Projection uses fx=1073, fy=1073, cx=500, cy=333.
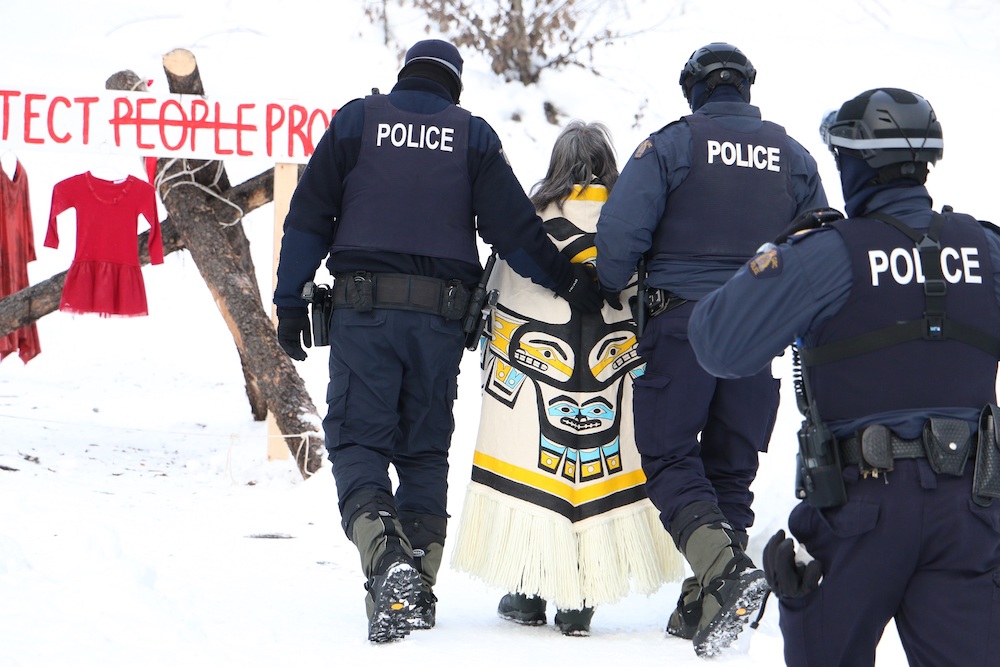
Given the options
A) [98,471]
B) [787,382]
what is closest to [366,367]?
[98,471]

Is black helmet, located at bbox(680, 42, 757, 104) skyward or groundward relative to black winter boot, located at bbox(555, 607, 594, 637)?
skyward

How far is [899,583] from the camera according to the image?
1.82 meters

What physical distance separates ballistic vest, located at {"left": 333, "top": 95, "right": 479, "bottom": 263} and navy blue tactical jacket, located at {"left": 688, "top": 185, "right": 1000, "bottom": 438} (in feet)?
4.67

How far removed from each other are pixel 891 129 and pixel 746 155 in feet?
4.05

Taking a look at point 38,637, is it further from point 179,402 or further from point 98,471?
point 179,402

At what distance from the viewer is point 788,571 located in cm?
184

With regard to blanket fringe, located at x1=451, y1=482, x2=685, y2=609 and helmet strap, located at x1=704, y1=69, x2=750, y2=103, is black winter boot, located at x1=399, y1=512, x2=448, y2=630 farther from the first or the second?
helmet strap, located at x1=704, y1=69, x2=750, y2=103

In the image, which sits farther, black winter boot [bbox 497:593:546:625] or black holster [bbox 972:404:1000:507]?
black winter boot [bbox 497:593:546:625]

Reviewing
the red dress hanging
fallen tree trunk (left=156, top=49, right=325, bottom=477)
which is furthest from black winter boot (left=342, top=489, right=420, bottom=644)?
the red dress hanging

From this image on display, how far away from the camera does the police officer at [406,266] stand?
10.4 feet

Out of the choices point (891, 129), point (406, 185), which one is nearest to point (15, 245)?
point (406, 185)

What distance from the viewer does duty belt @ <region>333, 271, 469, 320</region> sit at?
315 centimetres

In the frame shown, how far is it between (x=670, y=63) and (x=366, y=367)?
10.7 m

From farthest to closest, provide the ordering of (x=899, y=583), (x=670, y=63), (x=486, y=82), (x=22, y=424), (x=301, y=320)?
1. (x=670, y=63)
2. (x=486, y=82)
3. (x=22, y=424)
4. (x=301, y=320)
5. (x=899, y=583)
